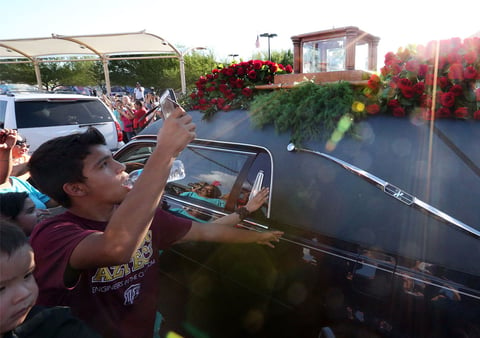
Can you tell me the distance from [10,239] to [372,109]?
1653 mm

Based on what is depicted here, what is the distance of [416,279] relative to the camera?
1407mm

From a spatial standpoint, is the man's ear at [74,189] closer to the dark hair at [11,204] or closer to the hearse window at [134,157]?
the dark hair at [11,204]

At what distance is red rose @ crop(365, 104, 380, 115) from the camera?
1.81 m

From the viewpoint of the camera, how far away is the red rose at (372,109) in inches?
71.2

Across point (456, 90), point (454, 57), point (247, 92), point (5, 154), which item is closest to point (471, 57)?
point (454, 57)

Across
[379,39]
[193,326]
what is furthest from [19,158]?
[379,39]

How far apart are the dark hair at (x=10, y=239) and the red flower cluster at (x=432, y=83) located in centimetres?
162

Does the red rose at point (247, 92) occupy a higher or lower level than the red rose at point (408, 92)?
higher

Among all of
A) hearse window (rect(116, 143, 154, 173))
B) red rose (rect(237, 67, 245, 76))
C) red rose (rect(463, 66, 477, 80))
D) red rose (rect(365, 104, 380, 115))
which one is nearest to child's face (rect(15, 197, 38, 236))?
hearse window (rect(116, 143, 154, 173))

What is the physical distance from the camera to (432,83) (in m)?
1.72

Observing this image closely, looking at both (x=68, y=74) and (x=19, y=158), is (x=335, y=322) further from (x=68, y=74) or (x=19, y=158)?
(x=68, y=74)

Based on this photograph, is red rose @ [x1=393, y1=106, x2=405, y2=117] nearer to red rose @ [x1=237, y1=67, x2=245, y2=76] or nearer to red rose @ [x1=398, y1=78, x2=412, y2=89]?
red rose @ [x1=398, y1=78, x2=412, y2=89]

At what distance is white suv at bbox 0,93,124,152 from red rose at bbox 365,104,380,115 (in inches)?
223

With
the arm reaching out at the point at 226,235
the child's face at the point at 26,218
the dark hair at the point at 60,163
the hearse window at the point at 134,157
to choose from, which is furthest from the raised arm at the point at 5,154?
the arm reaching out at the point at 226,235
